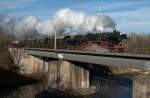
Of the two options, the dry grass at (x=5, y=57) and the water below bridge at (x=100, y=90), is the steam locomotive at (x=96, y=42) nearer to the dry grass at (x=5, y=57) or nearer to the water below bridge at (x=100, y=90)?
the water below bridge at (x=100, y=90)

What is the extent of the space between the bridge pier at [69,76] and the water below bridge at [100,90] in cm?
300

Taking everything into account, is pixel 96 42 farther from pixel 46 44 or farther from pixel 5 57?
pixel 5 57

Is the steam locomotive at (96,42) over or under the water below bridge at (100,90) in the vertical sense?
over

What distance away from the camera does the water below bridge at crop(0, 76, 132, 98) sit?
55888mm

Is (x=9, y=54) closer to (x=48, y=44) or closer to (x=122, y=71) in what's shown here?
(x=48, y=44)

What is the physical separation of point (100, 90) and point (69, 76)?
6111 millimetres

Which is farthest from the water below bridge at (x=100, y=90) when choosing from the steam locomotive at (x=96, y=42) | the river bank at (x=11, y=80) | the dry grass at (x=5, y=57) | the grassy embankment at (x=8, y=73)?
the dry grass at (x=5, y=57)

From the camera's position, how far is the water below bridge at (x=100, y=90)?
2200 inches

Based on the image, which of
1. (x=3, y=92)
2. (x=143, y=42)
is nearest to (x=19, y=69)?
(x=3, y=92)

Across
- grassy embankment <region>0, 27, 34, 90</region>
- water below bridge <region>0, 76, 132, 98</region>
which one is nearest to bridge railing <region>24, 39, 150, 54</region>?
grassy embankment <region>0, 27, 34, 90</region>

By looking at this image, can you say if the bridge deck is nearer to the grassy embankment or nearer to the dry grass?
the grassy embankment

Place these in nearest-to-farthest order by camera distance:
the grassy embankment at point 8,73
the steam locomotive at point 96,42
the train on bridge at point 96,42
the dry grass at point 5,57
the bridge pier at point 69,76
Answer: the train on bridge at point 96,42
the steam locomotive at point 96,42
the bridge pier at point 69,76
the grassy embankment at point 8,73
the dry grass at point 5,57

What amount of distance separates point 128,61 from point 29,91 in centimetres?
2546

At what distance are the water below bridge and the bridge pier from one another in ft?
9.85
